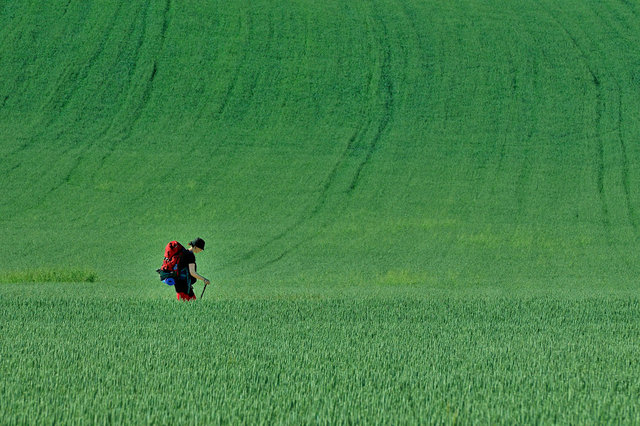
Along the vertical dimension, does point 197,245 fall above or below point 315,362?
above

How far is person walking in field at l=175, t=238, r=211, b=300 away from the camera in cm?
846

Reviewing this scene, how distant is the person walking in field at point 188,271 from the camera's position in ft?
27.8

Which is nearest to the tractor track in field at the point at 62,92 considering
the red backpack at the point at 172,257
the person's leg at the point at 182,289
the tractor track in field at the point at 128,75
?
the tractor track in field at the point at 128,75

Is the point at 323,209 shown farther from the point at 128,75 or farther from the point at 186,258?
the point at 186,258

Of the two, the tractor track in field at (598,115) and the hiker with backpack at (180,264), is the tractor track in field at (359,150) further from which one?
the hiker with backpack at (180,264)

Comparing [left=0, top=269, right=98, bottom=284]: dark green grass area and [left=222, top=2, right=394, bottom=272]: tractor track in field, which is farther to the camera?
[left=222, top=2, right=394, bottom=272]: tractor track in field

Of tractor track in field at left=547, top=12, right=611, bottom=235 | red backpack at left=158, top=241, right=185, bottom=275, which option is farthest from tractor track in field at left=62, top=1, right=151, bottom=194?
red backpack at left=158, top=241, right=185, bottom=275

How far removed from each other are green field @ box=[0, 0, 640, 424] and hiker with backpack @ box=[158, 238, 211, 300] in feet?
1.33

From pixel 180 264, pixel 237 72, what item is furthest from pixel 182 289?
pixel 237 72

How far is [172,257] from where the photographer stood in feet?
28.0

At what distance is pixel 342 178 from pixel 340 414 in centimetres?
2288

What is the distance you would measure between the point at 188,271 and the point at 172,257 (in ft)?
1.55

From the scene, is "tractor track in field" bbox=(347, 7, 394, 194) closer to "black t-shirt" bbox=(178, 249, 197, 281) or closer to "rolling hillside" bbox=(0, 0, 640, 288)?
"rolling hillside" bbox=(0, 0, 640, 288)

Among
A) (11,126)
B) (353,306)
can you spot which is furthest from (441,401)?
(11,126)
